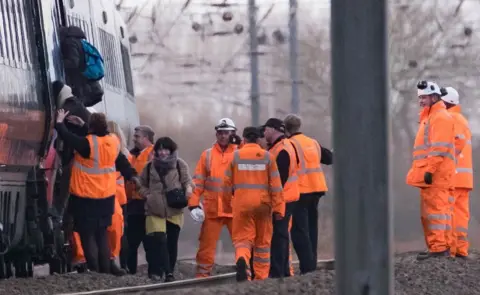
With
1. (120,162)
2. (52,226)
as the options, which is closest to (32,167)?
(52,226)

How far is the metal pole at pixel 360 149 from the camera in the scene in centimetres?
427

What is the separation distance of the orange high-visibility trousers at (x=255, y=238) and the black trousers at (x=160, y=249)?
1.11 metres

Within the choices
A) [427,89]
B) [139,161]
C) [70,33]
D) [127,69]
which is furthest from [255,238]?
[127,69]

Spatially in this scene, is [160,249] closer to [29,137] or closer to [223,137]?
[223,137]

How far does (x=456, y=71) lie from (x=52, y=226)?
47.5 ft

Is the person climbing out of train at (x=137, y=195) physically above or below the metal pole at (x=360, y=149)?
below

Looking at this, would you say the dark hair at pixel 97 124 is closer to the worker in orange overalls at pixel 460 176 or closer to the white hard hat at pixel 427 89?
the white hard hat at pixel 427 89

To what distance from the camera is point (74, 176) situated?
13.5 meters

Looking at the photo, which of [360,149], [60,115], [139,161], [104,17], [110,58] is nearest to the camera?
[360,149]

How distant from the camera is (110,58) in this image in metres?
19.3

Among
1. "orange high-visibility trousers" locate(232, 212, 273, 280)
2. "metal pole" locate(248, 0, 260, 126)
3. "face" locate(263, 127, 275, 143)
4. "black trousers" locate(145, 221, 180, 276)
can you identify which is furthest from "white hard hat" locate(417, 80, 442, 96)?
"metal pole" locate(248, 0, 260, 126)

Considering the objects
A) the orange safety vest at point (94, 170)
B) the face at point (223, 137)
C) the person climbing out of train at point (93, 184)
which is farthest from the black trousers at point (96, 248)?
the face at point (223, 137)

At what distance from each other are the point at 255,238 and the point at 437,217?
1.98 meters

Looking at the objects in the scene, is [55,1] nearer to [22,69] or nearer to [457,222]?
[22,69]
